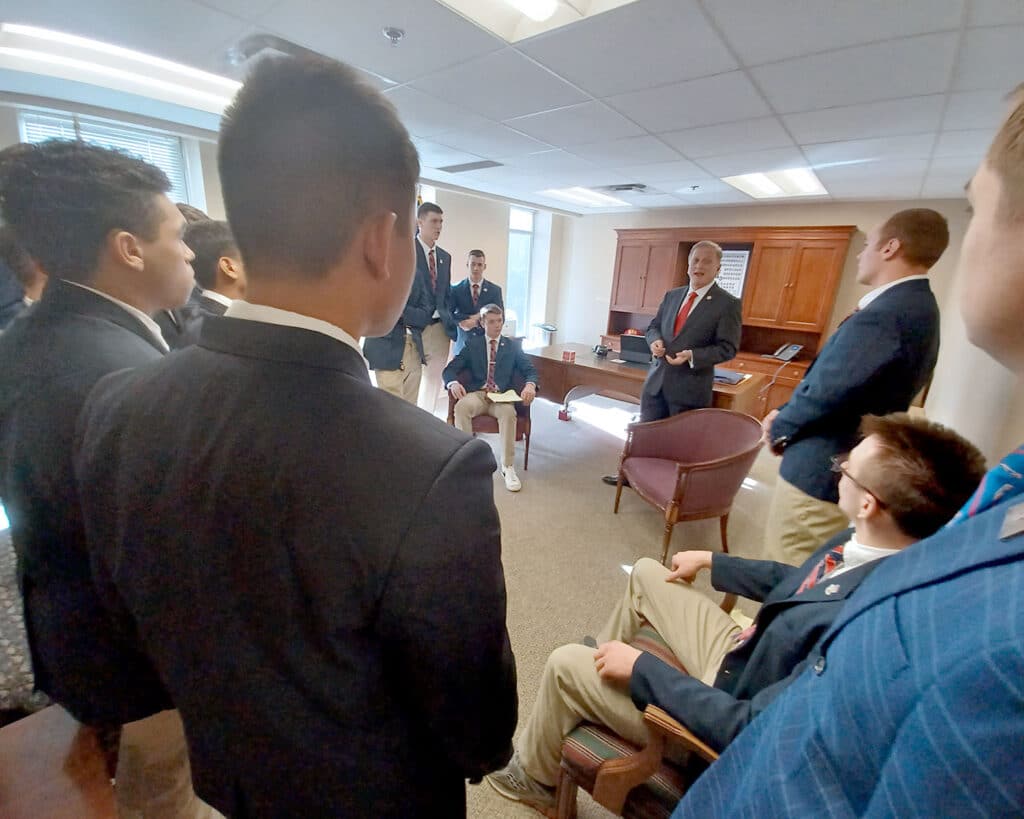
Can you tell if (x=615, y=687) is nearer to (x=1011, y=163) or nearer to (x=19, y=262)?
(x=1011, y=163)

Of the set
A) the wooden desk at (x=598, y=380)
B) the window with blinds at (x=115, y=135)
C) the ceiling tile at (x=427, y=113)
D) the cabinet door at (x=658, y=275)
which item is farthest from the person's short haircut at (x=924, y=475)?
the cabinet door at (x=658, y=275)

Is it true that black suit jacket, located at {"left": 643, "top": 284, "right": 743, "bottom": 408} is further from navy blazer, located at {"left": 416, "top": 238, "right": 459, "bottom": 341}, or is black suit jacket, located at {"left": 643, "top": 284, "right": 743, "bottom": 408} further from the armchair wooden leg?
the armchair wooden leg

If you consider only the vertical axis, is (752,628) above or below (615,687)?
above

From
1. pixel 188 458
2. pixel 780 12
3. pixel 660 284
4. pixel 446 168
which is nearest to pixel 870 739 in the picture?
pixel 188 458

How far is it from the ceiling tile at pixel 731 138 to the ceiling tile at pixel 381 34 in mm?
1570

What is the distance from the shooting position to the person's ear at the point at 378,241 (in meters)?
0.53

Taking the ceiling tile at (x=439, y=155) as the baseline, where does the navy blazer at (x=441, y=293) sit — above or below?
below

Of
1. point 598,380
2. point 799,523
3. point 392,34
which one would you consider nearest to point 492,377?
point 598,380

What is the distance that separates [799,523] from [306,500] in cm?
187

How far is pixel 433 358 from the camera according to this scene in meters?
3.87

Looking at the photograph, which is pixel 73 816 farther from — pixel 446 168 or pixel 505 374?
pixel 446 168

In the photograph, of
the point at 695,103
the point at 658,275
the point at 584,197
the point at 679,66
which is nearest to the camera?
the point at 679,66

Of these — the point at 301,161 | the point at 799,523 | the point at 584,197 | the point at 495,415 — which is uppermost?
the point at 584,197

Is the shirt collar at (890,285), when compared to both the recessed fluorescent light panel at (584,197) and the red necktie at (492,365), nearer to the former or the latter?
the red necktie at (492,365)
